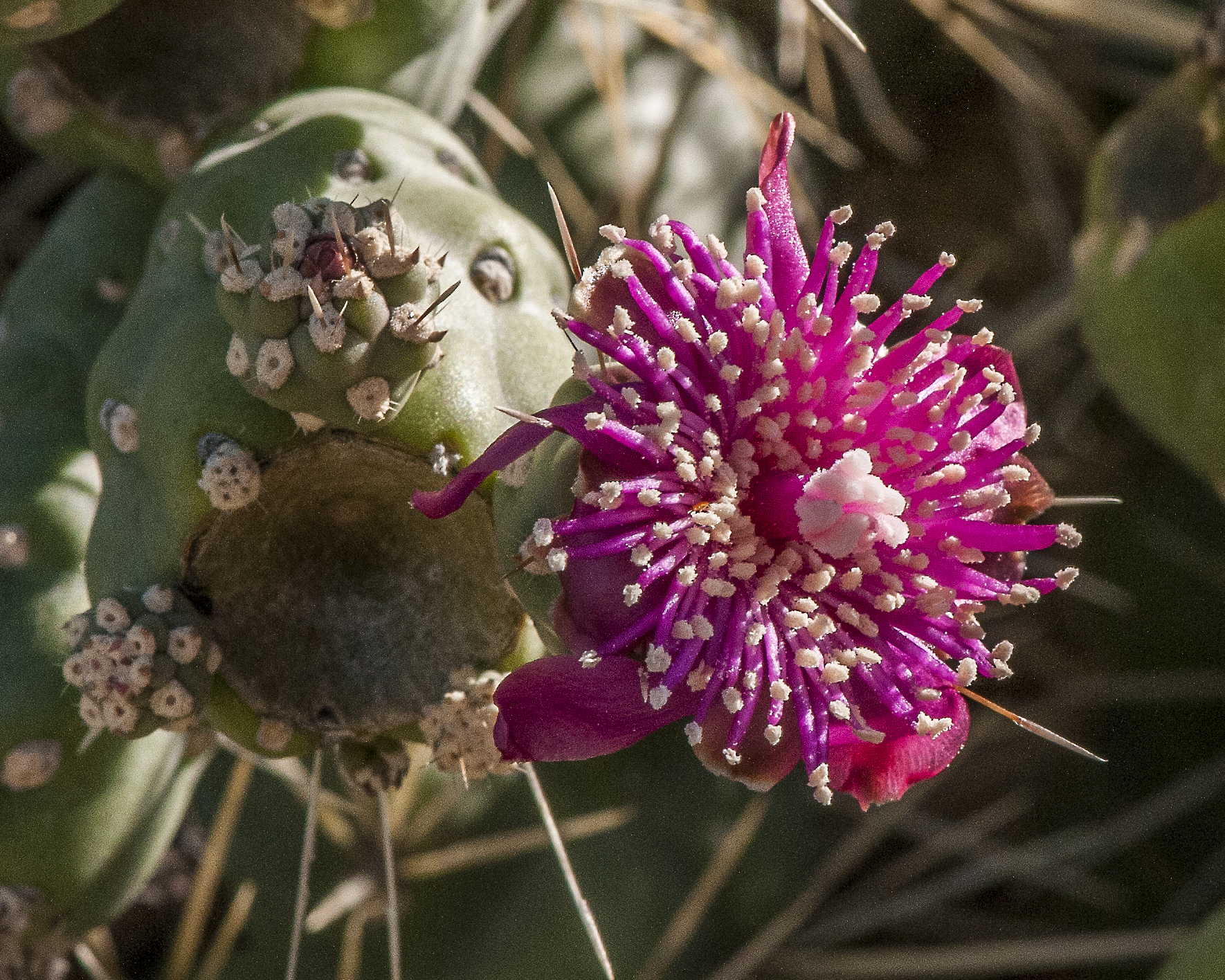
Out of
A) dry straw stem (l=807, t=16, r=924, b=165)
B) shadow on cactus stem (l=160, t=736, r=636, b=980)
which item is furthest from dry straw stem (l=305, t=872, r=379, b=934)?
dry straw stem (l=807, t=16, r=924, b=165)

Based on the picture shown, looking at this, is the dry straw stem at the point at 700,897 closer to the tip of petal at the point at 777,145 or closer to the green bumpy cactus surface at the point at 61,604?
the green bumpy cactus surface at the point at 61,604

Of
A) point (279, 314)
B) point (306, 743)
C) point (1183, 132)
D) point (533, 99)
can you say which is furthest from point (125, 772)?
point (1183, 132)

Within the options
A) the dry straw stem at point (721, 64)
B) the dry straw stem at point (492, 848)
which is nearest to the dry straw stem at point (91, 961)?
the dry straw stem at point (492, 848)

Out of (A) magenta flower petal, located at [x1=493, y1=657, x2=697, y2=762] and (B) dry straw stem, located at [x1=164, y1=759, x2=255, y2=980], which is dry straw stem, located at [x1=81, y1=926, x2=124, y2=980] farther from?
(A) magenta flower petal, located at [x1=493, y1=657, x2=697, y2=762]

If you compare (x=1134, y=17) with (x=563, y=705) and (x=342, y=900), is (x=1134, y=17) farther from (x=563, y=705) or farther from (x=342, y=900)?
(x=342, y=900)

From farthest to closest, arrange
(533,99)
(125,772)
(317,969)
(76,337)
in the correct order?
(533,99)
(317,969)
(76,337)
(125,772)

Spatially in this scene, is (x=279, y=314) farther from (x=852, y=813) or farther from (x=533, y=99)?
(x=852, y=813)
